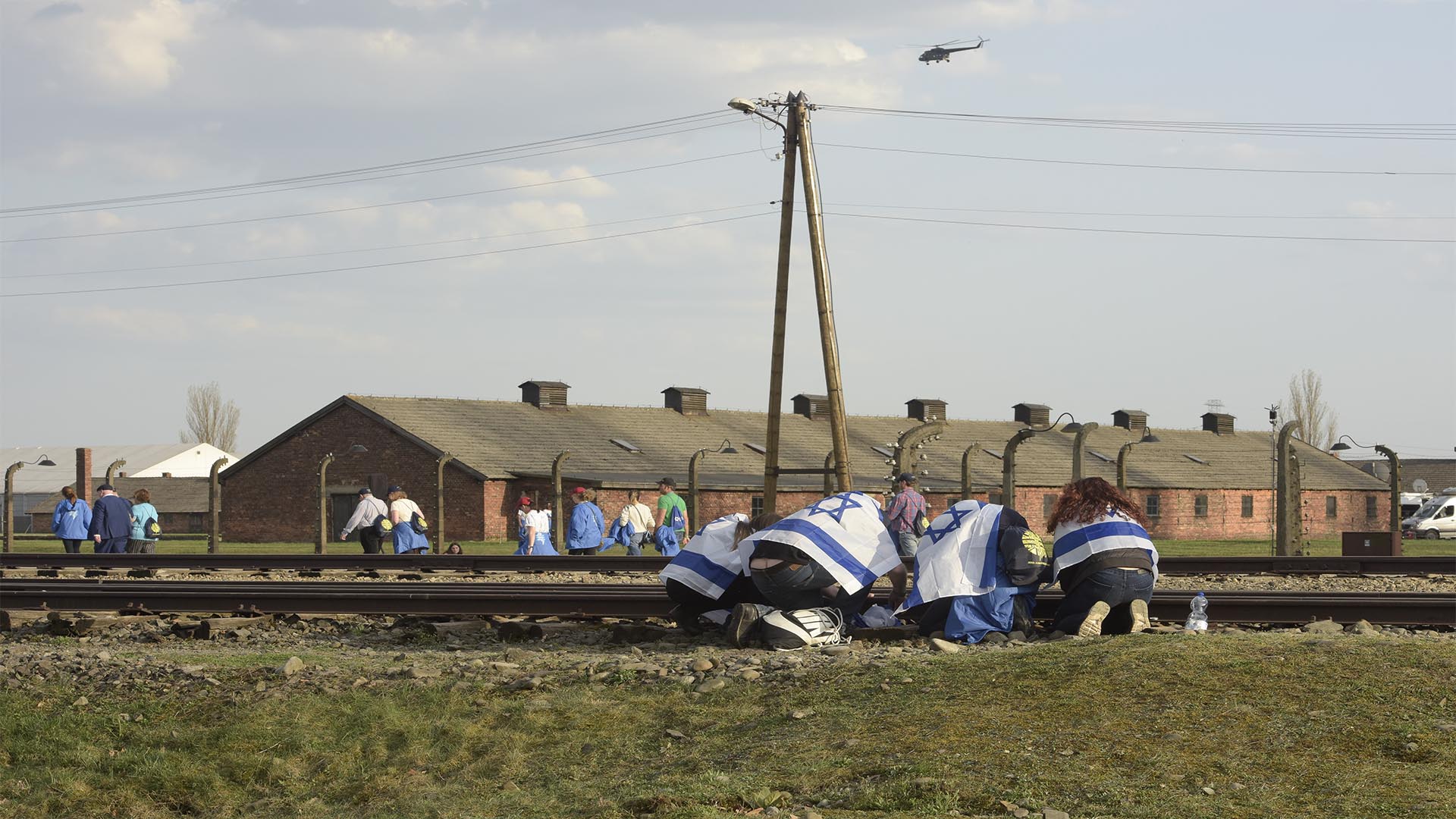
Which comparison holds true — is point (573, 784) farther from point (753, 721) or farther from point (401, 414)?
point (401, 414)

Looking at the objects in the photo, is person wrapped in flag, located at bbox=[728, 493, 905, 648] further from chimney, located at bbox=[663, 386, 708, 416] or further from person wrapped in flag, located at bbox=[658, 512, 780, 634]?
chimney, located at bbox=[663, 386, 708, 416]

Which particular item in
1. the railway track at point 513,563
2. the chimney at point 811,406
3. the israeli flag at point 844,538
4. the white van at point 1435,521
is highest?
the chimney at point 811,406

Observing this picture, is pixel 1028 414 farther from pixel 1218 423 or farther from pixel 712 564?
pixel 712 564

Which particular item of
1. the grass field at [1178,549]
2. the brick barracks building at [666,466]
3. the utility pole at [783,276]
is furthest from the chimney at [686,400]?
the utility pole at [783,276]

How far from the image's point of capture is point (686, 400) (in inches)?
2222

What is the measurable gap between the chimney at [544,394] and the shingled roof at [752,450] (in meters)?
0.61

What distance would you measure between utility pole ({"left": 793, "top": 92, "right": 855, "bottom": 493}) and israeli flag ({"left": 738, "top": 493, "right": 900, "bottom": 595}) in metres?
12.0

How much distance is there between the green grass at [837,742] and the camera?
573 cm

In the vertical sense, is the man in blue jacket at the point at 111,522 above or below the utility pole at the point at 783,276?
below

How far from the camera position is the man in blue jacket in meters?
22.3

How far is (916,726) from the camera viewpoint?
666 cm

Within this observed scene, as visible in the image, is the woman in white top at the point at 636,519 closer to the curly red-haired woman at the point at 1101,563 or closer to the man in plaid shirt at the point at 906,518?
the man in plaid shirt at the point at 906,518


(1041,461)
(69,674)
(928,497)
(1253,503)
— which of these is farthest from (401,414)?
(69,674)

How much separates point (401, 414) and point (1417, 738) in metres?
43.7
